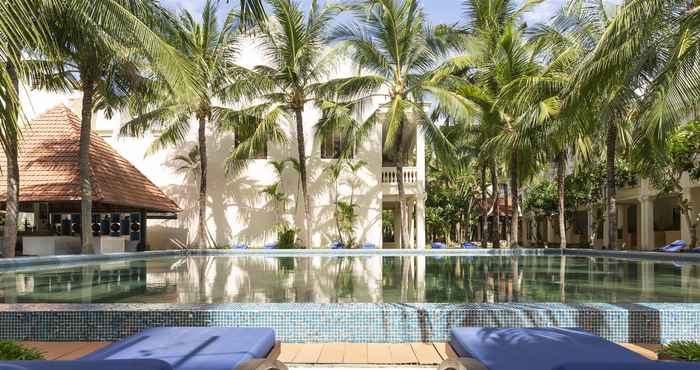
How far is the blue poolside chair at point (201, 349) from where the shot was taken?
3137 mm

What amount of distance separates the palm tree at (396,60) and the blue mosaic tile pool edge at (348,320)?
12.1 metres

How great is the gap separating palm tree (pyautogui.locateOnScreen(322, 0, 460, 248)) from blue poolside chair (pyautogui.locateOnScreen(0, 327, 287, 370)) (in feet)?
44.2

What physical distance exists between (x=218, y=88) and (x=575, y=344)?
16.5 meters

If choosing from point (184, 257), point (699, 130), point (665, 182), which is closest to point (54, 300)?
point (184, 257)

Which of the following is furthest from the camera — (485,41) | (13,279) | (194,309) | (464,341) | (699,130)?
(485,41)

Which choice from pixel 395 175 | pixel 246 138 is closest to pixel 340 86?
pixel 246 138

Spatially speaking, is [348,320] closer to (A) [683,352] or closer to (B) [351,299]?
(B) [351,299]

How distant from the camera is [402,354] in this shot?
462cm

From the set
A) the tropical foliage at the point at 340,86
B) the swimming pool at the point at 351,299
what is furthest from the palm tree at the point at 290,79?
the swimming pool at the point at 351,299

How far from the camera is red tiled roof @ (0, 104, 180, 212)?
1628 cm

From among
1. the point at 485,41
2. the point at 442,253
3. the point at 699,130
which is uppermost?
the point at 485,41

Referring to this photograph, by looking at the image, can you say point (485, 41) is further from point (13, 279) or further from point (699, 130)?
point (13, 279)

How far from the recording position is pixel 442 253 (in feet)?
56.2

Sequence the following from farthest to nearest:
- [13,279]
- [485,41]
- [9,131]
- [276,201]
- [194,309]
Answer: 1. [276,201]
2. [485,41]
3. [13,279]
4. [194,309]
5. [9,131]
